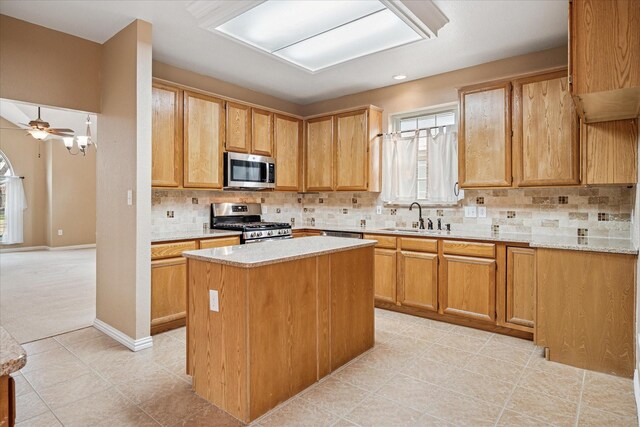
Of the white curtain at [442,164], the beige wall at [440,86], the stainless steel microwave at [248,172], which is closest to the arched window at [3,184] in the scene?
the stainless steel microwave at [248,172]

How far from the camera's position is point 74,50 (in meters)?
3.32

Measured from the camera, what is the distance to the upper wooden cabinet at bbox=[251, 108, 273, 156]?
4502mm

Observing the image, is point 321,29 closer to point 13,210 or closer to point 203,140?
point 203,140

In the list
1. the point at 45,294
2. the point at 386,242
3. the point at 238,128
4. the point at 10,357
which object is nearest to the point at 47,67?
the point at 238,128

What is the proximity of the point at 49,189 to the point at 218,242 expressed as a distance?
7.39 meters

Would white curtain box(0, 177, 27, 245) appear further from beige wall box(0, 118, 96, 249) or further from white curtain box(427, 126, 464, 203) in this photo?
white curtain box(427, 126, 464, 203)

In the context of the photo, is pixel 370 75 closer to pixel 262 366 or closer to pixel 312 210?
pixel 312 210

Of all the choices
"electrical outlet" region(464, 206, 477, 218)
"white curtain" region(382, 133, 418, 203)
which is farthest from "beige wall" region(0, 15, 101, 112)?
"electrical outlet" region(464, 206, 477, 218)

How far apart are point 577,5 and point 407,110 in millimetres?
2506

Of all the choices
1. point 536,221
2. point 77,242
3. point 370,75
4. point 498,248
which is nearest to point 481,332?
point 498,248

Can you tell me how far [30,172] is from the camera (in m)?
8.66

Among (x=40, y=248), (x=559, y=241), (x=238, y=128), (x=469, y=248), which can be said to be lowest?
(x=40, y=248)

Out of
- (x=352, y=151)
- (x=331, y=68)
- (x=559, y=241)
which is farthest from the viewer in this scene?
(x=352, y=151)

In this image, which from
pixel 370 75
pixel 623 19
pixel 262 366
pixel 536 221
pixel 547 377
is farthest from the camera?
pixel 370 75
